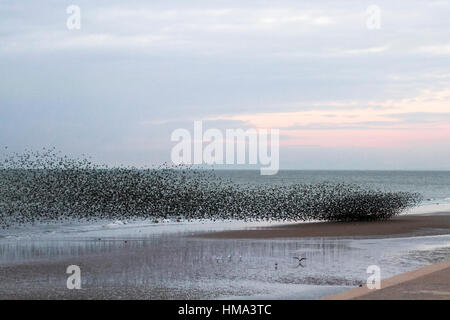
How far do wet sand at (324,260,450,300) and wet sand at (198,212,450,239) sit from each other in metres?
12.5

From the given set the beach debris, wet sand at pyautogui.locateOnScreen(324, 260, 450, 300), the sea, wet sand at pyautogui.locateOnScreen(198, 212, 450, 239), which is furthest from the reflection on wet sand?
the beach debris

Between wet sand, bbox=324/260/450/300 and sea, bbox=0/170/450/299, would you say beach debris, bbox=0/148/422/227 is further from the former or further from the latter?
wet sand, bbox=324/260/450/300

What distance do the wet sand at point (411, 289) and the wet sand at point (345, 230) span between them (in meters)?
12.5

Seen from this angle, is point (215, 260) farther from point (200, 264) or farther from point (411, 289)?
point (411, 289)

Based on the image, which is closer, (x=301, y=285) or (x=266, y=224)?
(x=301, y=285)

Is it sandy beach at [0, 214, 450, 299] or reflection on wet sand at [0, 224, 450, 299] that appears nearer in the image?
sandy beach at [0, 214, 450, 299]

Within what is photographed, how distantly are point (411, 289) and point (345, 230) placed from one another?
1767cm

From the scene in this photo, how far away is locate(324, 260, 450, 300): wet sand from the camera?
1263 centimetres

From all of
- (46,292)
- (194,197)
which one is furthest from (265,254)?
(194,197)

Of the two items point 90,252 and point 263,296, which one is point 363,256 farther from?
point 90,252

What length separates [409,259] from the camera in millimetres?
20359

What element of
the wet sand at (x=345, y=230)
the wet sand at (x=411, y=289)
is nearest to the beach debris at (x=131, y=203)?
the wet sand at (x=345, y=230)

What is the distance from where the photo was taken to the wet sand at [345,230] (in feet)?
93.1
